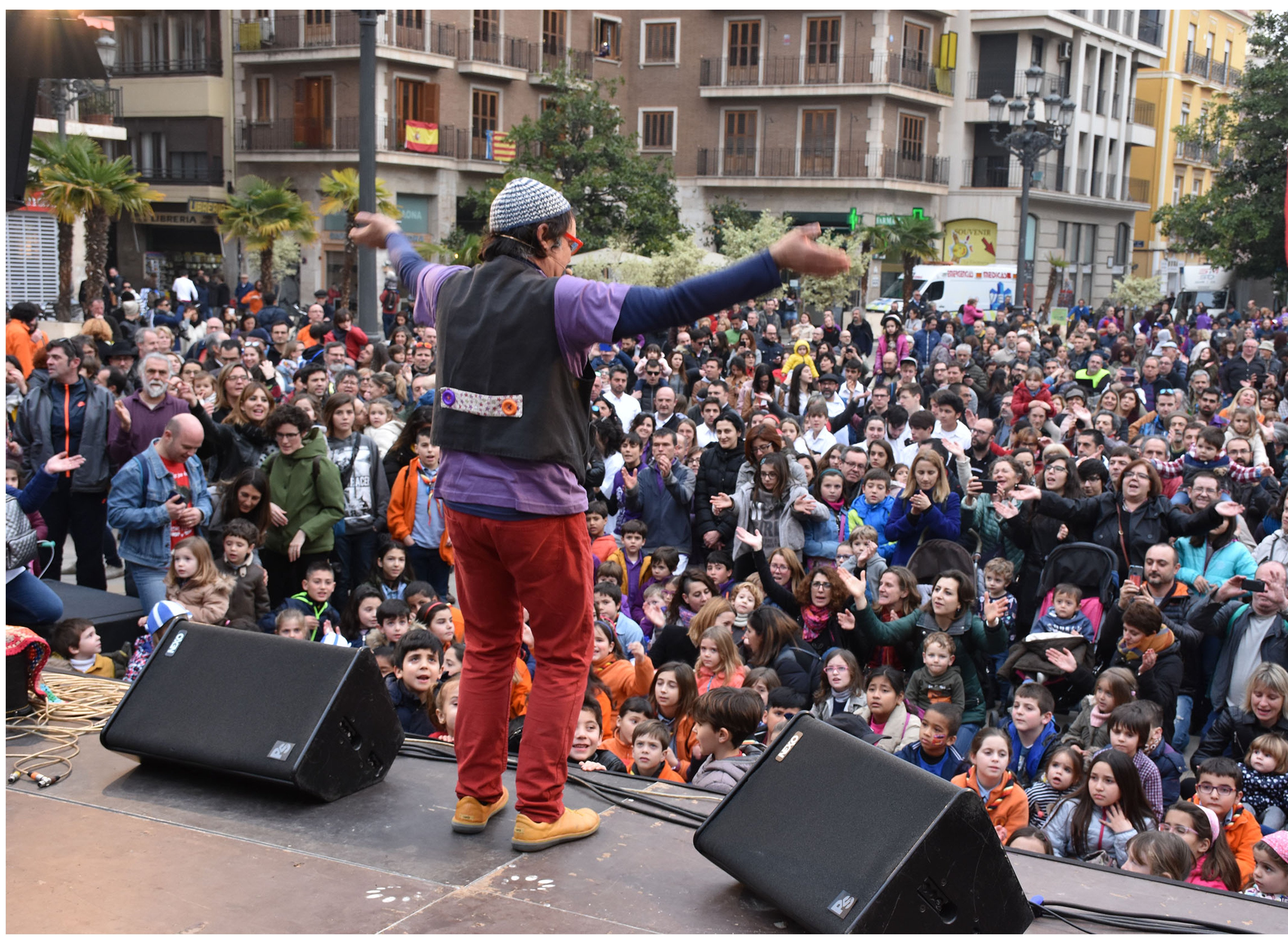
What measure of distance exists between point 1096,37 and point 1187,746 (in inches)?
1573

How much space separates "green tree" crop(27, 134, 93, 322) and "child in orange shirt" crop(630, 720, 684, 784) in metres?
18.4

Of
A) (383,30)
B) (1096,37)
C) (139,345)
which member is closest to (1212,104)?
(1096,37)

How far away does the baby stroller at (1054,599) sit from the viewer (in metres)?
6.38

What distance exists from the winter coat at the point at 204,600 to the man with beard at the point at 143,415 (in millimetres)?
1661

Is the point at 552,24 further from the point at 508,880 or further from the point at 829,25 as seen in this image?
the point at 508,880

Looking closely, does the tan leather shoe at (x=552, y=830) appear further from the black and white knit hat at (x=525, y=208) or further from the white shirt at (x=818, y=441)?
the white shirt at (x=818, y=441)

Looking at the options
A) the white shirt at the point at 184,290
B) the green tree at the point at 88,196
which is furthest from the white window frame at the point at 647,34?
the green tree at the point at 88,196

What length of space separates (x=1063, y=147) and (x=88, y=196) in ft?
84.7

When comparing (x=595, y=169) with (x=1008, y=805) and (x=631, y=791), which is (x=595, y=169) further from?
(x=631, y=791)

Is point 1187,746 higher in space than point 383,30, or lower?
lower

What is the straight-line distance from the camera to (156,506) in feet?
22.1

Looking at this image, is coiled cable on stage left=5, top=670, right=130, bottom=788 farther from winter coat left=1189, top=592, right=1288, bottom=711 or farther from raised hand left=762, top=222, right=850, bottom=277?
winter coat left=1189, top=592, right=1288, bottom=711

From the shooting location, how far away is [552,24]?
36.3 metres

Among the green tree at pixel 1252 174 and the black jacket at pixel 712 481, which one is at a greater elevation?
the green tree at pixel 1252 174
